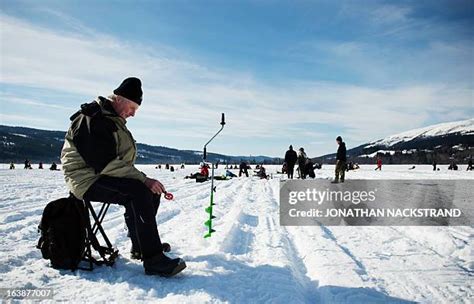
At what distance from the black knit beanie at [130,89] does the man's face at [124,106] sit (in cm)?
4

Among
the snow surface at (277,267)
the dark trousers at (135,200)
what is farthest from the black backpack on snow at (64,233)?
the dark trousers at (135,200)

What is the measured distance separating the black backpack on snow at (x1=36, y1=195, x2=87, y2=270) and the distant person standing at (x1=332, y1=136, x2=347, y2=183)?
13.3 m

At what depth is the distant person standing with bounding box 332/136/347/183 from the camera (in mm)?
15219

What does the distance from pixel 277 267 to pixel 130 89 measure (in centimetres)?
231

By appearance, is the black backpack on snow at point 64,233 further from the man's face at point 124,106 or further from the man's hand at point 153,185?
the man's face at point 124,106

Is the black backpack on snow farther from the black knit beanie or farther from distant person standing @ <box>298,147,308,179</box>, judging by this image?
distant person standing @ <box>298,147,308,179</box>

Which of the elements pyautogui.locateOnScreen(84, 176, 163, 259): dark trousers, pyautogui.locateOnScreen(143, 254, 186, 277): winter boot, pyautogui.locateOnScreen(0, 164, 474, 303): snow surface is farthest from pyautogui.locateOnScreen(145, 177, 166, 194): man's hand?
pyautogui.locateOnScreen(0, 164, 474, 303): snow surface

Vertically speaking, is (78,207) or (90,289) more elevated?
(78,207)

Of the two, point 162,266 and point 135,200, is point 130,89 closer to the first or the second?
point 135,200

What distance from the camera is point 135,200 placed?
310 cm

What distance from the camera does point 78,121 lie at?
10.1ft

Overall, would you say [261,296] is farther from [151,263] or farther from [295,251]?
[295,251]

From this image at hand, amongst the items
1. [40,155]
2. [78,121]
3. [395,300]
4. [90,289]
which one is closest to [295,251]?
[395,300]

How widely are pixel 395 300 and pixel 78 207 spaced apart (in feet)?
9.67
